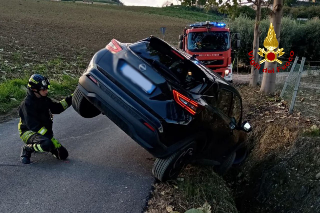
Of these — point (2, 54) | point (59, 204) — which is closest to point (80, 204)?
point (59, 204)

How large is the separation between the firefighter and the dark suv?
21.1 inches

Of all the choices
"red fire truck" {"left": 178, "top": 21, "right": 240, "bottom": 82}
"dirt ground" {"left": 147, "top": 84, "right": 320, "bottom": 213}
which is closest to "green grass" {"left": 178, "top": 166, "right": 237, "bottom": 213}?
"dirt ground" {"left": 147, "top": 84, "right": 320, "bottom": 213}

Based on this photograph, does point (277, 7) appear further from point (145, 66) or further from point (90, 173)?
point (90, 173)

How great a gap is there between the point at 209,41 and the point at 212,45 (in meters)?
0.19

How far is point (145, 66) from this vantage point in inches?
180

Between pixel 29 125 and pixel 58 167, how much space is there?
786 mm

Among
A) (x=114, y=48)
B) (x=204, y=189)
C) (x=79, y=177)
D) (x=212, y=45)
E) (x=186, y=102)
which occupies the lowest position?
(x=204, y=189)

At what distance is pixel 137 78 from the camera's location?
14.8ft

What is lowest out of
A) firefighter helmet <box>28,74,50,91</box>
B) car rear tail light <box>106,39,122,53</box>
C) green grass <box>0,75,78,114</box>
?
green grass <box>0,75,78,114</box>

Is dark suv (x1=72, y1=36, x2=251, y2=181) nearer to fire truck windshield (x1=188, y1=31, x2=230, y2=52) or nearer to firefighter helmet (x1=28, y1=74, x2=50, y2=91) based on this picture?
firefighter helmet (x1=28, y1=74, x2=50, y2=91)

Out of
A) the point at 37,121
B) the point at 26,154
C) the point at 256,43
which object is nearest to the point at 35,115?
the point at 37,121

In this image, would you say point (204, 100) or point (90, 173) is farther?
point (90, 173)

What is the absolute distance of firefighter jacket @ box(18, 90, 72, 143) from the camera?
4965 mm

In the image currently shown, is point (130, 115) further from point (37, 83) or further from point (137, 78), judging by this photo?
point (37, 83)
